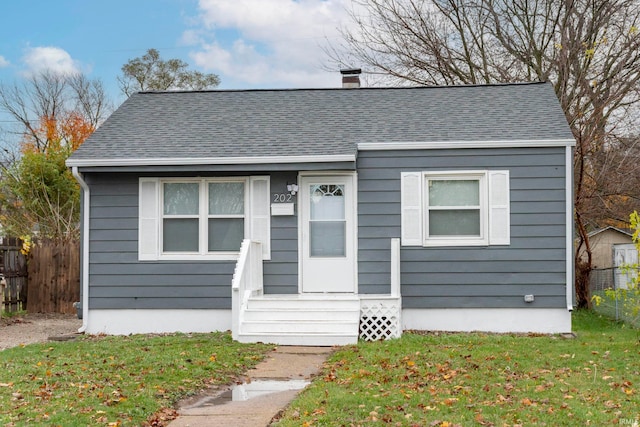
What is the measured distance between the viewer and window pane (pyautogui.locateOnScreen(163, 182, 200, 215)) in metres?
12.2

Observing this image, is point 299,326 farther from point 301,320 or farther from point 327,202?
point 327,202

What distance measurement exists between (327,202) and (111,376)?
5.30 meters

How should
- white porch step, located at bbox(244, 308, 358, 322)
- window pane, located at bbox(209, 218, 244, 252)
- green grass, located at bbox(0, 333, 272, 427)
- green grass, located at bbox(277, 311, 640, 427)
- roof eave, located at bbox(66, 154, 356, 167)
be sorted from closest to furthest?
1. green grass, located at bbox(277, 311, 640, 427)
2. green grass, located at bbox(0, 333, 272, 427)
3. white porch step, located at bbox(244, 308, 358, 322)
4. roof eave, located at bbox(66, 154, 356, 167)
5. window pane, located at bbox(209, 218, 244, 252)

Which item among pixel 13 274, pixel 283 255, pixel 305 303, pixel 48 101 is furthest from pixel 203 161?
pixel 48 101

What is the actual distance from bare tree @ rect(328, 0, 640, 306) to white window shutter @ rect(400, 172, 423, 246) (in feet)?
20.1

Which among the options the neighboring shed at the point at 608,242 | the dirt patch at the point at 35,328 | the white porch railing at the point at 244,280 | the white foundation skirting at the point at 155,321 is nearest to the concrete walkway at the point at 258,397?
the white porch railing at the point at 244,280

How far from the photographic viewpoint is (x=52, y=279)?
16.4 metres

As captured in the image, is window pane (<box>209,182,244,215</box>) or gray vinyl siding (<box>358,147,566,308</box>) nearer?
gray vinyl siding (<box>358,147,566,308</box>)

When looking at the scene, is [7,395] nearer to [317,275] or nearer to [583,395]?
[583,395]

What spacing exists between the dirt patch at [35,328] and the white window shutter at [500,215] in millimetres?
6764

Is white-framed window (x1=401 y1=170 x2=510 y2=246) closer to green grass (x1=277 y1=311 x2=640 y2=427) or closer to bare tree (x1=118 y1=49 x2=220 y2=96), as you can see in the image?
green grass (x1=277 y1=311 x2=640 y2=427)

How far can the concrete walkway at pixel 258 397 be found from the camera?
6.10 meters

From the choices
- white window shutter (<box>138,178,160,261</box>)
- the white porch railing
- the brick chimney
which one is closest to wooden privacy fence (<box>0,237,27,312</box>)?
white window shutter (<box>138,178,160,261</box>)

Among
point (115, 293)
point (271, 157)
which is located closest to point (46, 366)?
point (115, 293)
